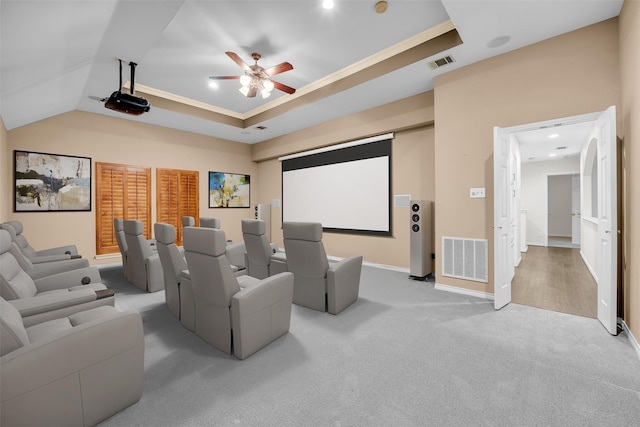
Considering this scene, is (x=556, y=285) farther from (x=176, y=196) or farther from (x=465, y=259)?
(x=176, y=196)

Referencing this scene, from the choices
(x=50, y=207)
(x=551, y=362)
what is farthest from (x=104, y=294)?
(x=50, y=207)

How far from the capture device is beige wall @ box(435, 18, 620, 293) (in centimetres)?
298

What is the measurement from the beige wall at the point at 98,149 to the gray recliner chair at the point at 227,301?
15.4 feet

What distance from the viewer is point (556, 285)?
4.27 meters

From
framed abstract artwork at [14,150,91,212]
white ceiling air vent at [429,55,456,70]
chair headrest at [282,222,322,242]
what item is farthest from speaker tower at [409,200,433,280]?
framed abstract artwork at [14,150,91,212]

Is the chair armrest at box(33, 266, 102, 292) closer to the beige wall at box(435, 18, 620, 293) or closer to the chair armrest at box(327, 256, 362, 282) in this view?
the chair armrest at box(327, 256, 362, 282)

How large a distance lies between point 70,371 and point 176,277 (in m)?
1.54

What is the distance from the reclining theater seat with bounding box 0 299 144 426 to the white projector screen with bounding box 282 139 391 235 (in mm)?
4716

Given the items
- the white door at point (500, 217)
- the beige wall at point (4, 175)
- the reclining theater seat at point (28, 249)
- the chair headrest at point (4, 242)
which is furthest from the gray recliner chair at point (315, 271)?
the beige wall at point (4, 175)

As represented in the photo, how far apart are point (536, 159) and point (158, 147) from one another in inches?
435

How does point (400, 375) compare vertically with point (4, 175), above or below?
below

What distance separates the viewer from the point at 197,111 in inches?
235

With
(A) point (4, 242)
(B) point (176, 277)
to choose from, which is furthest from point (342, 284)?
(A) point (4, 242)

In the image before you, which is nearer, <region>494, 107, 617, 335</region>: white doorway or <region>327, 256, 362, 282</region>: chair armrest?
<region>494, 107, 617, 335</region>: white doorway
